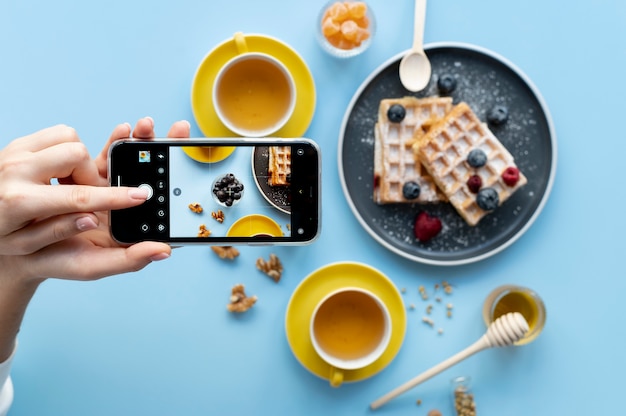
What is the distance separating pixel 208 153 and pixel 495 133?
70 centimetres

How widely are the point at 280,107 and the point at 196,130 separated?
0.20m

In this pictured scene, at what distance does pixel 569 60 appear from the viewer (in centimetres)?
146

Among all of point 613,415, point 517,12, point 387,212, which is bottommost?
point 613,415

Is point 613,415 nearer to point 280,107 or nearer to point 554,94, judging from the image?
point 554,94

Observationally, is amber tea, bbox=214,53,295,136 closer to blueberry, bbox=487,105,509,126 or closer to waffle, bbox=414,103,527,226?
waffle, bbox=414,103,527,226

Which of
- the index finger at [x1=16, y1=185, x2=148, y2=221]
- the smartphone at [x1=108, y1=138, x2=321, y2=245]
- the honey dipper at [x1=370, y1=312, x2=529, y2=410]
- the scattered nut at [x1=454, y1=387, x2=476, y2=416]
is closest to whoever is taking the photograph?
the index finger at [x1=16, y1=185, x2=148, y2=221]

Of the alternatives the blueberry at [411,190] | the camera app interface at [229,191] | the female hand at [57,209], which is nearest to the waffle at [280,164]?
→ the camera app interface at [229,191]

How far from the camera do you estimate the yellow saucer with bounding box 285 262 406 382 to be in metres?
1.40

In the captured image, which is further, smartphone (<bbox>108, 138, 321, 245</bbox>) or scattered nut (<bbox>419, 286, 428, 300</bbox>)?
scattered nut (<bbox>419, 286, 428, 300</bbox>)

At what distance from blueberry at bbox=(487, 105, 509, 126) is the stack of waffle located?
0.03m

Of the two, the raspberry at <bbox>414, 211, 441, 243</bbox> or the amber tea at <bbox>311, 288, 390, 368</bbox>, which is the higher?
the raspberry at <bbox>414, 211, 441, 243</bbox>

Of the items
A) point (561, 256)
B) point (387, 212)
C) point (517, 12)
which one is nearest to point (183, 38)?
point (387, 212)

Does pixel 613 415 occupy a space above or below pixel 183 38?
below

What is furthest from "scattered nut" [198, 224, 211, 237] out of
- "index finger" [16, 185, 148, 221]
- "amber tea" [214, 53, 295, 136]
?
"amber tea" [214, 53, 295, 136]
